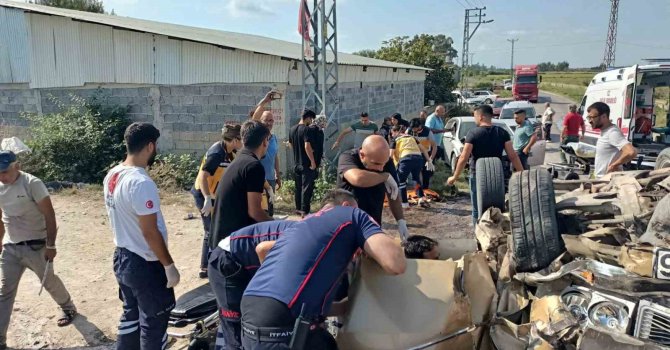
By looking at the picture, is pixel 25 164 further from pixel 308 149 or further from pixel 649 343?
pixel 649 343

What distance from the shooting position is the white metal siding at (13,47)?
492 inches

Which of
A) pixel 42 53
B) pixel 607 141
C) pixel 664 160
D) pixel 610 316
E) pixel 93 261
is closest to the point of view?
pixel 610 316

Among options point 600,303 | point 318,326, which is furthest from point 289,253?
point 600,303

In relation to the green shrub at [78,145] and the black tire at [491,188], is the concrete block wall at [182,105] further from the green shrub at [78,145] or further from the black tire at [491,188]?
the black tire at [491,188]

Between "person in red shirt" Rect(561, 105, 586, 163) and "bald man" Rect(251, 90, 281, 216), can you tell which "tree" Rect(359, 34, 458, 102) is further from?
"bald man" Rect(251, 90, 281, 216)

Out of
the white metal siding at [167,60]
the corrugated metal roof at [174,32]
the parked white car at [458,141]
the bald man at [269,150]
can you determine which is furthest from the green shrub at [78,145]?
the parked white car at [458,141]

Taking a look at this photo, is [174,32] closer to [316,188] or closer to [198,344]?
[316,188]

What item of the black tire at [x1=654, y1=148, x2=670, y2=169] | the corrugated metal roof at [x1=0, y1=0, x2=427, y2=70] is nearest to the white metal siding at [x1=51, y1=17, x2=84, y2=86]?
the corrugated metal roof at [x1=0, y1=0, x2=427, y2=70]

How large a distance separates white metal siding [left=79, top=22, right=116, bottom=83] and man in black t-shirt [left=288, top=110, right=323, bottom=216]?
6.66m

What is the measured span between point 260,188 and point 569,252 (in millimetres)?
2114

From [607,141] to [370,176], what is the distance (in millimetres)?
2887

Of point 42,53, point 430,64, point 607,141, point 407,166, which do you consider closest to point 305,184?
point 407,166

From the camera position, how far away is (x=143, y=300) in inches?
128

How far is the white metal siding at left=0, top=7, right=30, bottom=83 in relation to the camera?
1250 centimetres
